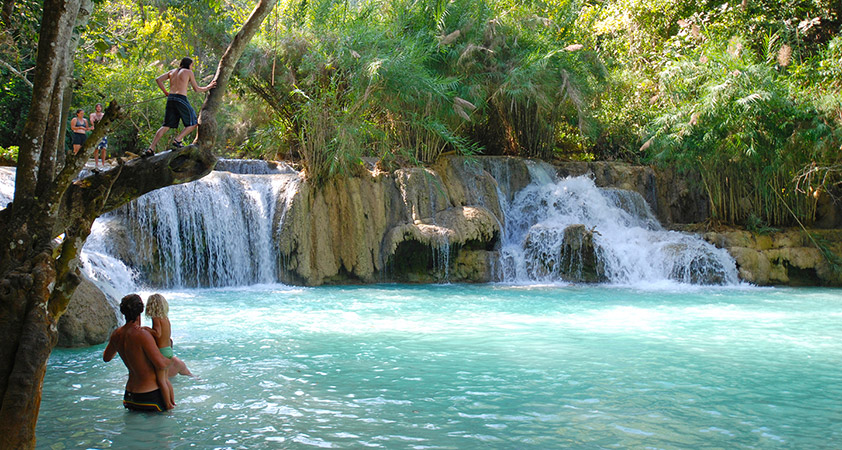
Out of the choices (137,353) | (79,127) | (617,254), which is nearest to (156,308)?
(137,353)

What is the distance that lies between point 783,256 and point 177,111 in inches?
530

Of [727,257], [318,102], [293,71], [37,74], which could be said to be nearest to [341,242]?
[318,102]

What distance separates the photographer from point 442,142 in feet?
60.0

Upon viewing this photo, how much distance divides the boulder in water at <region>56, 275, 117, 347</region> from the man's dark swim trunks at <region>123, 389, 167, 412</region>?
2.82m

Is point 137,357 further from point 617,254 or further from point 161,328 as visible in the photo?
point 617,254

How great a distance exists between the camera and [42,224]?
3480 mm

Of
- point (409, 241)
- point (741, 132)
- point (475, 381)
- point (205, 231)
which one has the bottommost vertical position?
point (475, 381)

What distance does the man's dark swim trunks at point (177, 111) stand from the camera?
6.52 metres

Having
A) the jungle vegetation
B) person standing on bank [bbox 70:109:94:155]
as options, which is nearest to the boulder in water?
person standing on bank [bbox 70:109:94:155]

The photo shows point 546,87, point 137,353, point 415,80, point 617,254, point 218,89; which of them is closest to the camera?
point 218,89

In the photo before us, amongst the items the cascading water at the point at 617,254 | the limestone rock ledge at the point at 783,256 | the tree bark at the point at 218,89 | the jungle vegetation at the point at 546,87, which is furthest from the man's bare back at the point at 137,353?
the limestone rock ledge at the point at 783,256

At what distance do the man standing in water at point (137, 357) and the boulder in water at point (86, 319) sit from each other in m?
2.78

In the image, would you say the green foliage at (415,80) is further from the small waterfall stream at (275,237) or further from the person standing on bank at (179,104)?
the person standing on bank at (179,104)

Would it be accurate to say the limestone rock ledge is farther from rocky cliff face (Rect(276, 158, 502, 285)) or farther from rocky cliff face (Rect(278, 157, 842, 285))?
rocky cliff face (Rect(276, 158, 502, 285))
